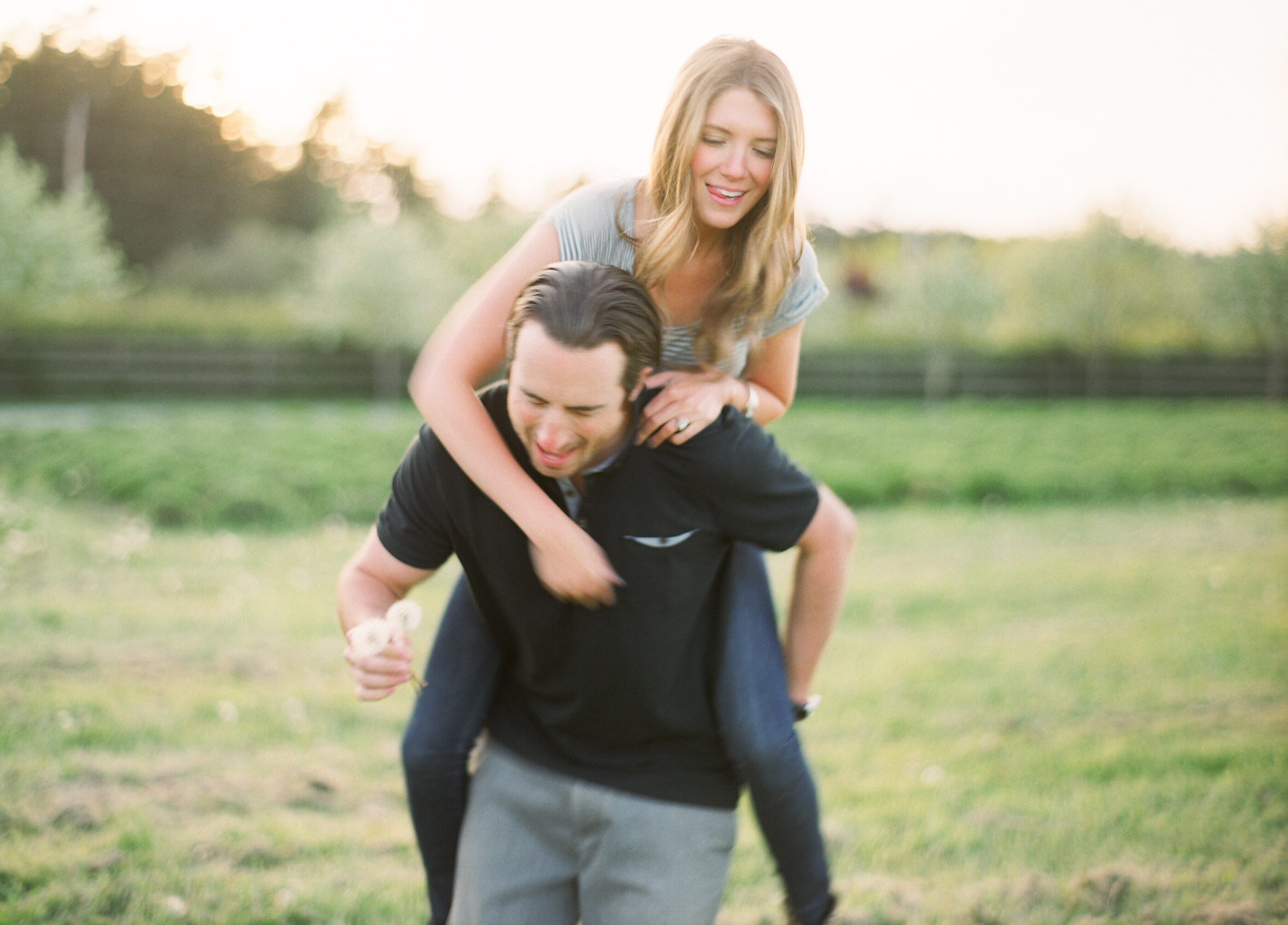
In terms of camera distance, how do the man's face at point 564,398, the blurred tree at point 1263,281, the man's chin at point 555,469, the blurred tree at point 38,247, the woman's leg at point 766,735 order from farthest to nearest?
the blurred tree at point 1263,281, the blurred tree at point 38,247, the woman's leg at point 766,735, the man's chin at point 555,469, the man's face at point 564,398

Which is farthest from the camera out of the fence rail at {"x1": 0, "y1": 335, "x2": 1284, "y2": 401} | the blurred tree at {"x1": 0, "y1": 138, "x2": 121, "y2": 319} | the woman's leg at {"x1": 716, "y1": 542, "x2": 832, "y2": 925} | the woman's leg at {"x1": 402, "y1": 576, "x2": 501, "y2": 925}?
the fence rail at {"x1": 0, "y1": 335, "x2": 1284, "y2": 401}

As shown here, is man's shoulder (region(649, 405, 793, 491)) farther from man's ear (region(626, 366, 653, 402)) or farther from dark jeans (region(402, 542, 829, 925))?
dark jeans (region(402, 542, 829, 925))

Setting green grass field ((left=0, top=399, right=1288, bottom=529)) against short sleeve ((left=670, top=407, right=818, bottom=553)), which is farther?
green grass field ((left=0, top=399, right=1288, bottom=529))

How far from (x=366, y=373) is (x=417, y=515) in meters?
28.0

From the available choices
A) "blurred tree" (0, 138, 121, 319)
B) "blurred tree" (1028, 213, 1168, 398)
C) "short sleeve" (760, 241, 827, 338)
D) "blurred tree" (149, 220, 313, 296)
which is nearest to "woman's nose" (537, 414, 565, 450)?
"short sleeve" (760, 241, 827, 338)

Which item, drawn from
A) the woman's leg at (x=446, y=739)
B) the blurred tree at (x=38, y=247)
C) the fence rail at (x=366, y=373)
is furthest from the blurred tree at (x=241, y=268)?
the woman's leg at (x=446, y=739)

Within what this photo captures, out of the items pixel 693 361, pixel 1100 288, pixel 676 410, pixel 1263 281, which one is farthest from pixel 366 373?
pixel 676 410

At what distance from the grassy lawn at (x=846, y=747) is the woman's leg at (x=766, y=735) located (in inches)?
60.2

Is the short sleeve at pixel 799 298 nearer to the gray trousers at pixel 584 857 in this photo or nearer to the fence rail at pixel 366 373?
the gray trousers at pixel 584 857

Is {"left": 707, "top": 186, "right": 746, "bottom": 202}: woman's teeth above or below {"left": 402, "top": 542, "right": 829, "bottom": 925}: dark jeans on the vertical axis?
above

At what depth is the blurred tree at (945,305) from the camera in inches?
1199

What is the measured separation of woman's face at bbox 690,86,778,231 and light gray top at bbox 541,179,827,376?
0.19 metres

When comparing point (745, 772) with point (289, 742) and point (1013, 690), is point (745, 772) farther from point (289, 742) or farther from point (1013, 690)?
point (1013, 690)

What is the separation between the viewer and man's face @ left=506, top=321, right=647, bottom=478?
5.90ft
